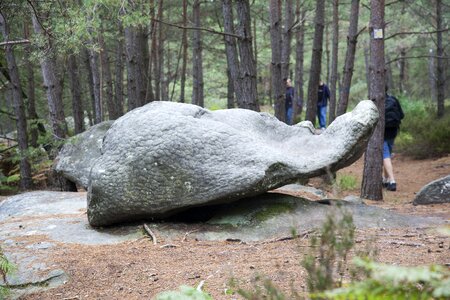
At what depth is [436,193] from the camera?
7.09m

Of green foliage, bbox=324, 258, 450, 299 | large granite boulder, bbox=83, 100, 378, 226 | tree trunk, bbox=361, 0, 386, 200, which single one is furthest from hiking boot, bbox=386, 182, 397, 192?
green foliage, bbox=324, 258, 450, 299

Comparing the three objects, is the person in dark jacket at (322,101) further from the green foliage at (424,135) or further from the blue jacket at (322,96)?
the green foliage at (424,135)

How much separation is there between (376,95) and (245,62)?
2.31 meters

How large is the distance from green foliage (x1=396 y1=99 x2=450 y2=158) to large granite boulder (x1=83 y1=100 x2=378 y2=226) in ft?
29.9

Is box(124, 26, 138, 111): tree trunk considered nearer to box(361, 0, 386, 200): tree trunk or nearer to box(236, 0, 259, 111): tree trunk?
box(236, 0, 259, 111): tree trunk

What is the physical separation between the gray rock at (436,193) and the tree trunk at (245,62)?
10.5 ft

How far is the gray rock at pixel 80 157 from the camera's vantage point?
8.52 meters

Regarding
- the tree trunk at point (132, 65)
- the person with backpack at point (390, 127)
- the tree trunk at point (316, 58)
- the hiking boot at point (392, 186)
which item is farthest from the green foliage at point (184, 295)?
the tree trunk at point (132, 65)

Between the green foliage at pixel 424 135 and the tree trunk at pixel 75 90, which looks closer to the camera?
the green foliage at pixel 424 135

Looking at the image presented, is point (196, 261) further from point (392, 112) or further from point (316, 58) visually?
point (316, 58)

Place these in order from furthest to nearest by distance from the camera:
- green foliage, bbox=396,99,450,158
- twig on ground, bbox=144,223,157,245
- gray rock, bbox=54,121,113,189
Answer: green foliage, bbox=396,99,450,158 → gray rock, bbox=54,121,113,189 → twig on ground, bbox=144,223,157,245

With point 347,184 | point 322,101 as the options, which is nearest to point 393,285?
point 347,184

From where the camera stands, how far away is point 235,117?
5926 mm

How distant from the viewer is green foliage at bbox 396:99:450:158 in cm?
1321
